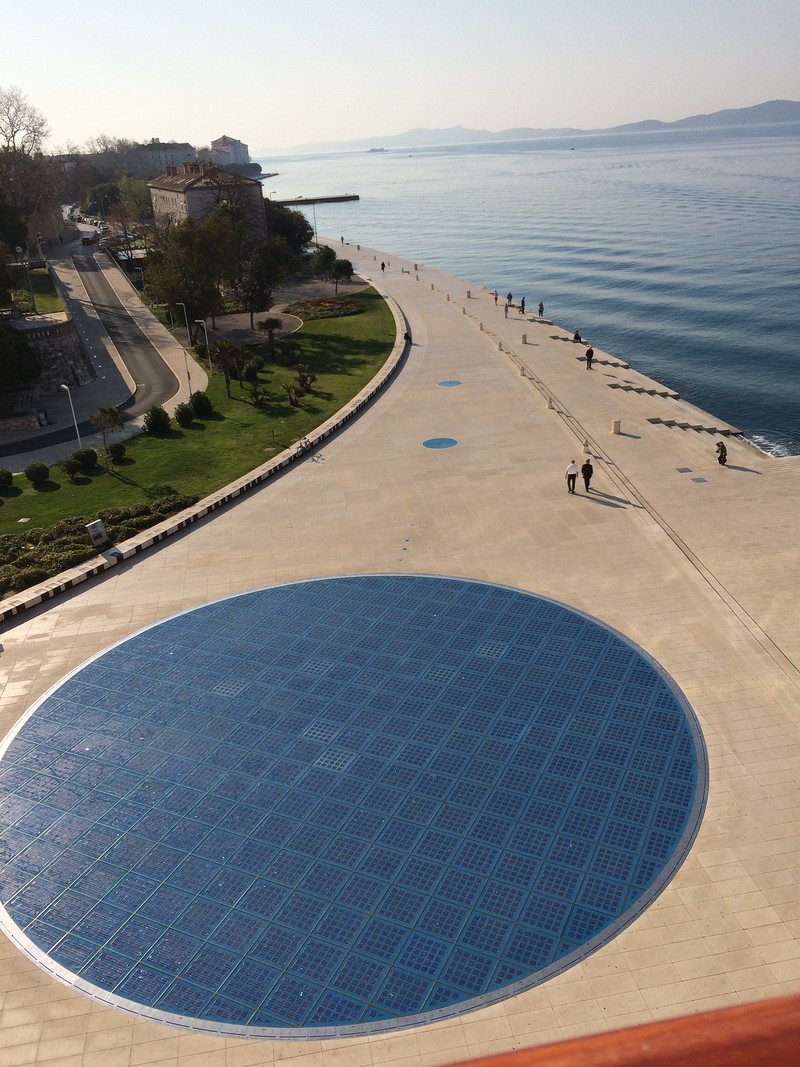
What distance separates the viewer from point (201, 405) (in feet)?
120

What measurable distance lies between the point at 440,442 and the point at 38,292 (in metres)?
48.4

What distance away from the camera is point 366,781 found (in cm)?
1439

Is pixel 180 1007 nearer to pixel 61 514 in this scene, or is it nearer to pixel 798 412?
pixel 61 514

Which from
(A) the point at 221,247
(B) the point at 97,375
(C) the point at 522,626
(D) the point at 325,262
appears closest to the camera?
(C) the point at 522,626

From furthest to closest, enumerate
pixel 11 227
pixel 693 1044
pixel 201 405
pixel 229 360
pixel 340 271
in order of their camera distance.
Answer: pixel 340 271 < pixel 11 227 < pixel 229 360 < pixel 201 405 < pixel 693 1044

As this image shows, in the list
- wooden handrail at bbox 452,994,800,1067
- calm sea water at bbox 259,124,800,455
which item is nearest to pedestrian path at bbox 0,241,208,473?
wooden handrail at bbox 452,994,800,1067

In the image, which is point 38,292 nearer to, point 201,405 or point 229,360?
point 229,360

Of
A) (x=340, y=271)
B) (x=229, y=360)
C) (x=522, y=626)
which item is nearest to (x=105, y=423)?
(x=229, y=360)

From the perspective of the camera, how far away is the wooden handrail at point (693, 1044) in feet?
29.9

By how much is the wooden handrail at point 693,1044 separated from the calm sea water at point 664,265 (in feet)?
102

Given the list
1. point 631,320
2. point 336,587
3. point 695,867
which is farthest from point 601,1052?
point 631,320

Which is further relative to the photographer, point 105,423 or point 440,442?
point 105,423

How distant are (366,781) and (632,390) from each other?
29.2m

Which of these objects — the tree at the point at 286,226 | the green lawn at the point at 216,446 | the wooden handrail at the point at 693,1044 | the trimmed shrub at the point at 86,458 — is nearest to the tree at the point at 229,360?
the green lawn at the point at 216,446
